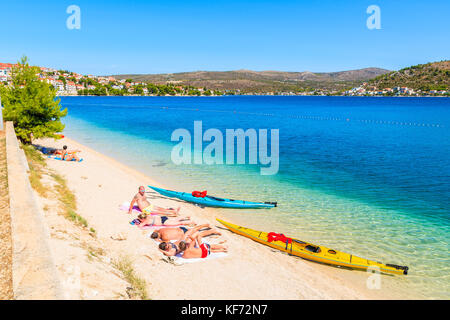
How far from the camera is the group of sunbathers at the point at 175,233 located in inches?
364

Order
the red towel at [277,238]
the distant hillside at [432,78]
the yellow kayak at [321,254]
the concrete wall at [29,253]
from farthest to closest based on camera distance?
the distant hillside at [432,78] < the red towel at [277,238] < the yellow kayak at [321,254] < the concrete wall at [29,253]

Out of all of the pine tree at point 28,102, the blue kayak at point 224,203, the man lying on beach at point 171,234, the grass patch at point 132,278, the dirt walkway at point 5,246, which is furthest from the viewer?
the pine tree at point 28,102

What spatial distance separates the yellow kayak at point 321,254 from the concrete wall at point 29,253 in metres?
7.50

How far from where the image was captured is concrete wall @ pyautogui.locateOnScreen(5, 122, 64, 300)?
479 centimetres

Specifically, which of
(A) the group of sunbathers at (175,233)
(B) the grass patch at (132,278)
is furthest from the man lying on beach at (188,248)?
(B) the grass patch at (132,278)

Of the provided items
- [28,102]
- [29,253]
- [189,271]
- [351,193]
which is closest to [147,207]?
[189,271]

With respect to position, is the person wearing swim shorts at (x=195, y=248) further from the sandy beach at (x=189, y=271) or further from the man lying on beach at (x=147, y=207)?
the man lying on beach at (x=147, y=207)

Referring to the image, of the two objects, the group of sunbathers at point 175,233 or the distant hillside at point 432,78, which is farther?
the distant hillside at point 432,78

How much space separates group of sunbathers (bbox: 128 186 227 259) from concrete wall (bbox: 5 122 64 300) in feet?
12.3

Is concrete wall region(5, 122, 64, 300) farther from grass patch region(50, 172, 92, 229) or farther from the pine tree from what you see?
the pine tree

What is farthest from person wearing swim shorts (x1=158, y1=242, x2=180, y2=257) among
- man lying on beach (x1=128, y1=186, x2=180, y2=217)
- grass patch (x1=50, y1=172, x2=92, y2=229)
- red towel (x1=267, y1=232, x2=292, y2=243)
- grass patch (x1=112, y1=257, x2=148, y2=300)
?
red towel (x1=267, y1=232, x2=292, y2=243)

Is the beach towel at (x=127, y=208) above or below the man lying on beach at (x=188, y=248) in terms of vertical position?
above

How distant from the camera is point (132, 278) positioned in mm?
7148
